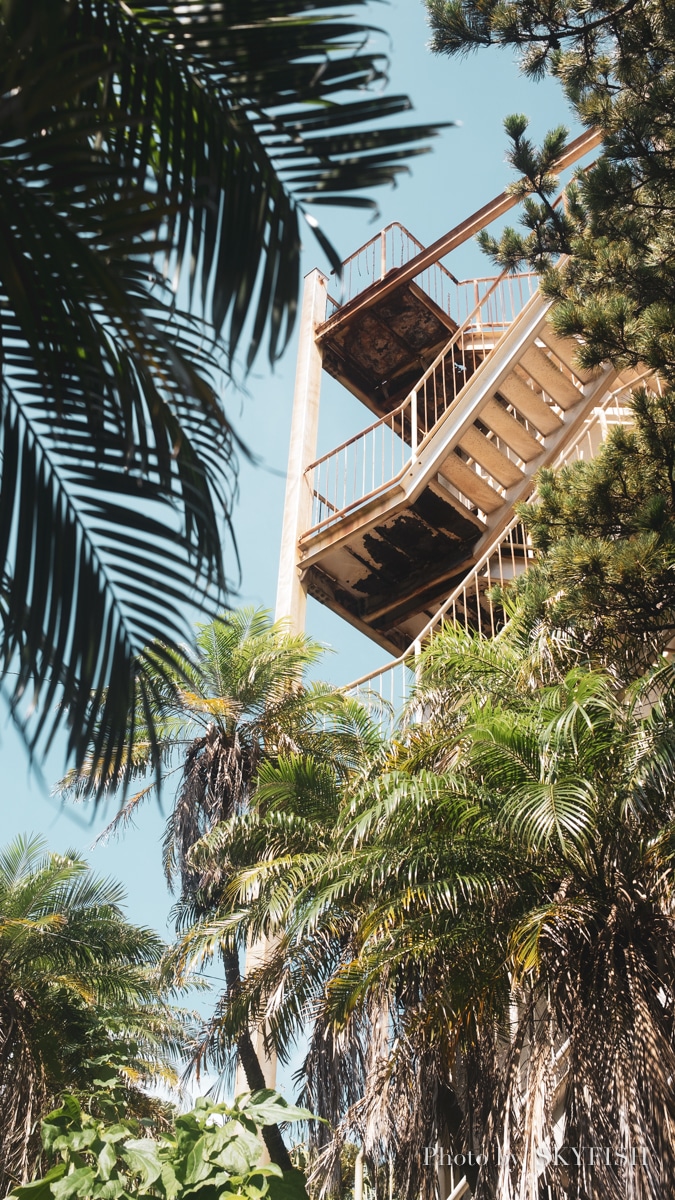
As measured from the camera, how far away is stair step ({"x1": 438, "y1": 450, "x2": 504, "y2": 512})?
12.9m

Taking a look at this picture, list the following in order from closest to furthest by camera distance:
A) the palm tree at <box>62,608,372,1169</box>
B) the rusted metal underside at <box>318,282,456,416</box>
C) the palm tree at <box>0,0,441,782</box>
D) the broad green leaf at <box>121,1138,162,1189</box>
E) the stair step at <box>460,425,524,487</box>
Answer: the palm tree at <box>0,0,441,782</box>, the broad green leaf at <box>121,1138,162,1189</box>, the palm tree at <box>62,608,372,1169</box>, the stair step at <box>460,425,524,487</box>, the rusted metal underside at <box>318,282,456,416</box>

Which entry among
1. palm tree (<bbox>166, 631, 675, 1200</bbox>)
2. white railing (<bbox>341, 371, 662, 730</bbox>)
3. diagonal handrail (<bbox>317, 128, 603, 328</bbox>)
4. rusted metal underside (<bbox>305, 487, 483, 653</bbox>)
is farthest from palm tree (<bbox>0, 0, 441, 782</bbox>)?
rusted metal underside (<bbox>305, 487, 483, 653</bbox>)

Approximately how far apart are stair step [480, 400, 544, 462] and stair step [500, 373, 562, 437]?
0.14m

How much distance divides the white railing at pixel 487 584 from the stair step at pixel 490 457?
541mm

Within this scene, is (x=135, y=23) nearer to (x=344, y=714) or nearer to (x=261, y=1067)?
(x=344, y=714)

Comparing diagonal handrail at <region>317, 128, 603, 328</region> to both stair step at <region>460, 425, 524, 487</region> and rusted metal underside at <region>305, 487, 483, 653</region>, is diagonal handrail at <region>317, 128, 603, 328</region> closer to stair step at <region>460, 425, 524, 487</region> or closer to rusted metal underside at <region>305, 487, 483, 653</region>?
stair step at <region>460, 425, 524, 487</region>

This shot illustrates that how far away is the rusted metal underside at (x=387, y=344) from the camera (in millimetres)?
16203

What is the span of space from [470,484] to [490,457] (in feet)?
1.46

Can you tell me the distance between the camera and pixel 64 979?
1179 centimetres

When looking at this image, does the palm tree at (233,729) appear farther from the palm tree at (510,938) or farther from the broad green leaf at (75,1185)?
the broad green leaf at (75,1185)

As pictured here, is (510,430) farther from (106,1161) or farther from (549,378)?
(106,1161)

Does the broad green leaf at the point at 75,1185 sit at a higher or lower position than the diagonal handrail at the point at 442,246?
lower

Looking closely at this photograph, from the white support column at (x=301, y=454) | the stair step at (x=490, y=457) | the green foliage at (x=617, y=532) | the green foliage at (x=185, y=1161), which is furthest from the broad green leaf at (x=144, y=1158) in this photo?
the stair step at (x=490, y=457)

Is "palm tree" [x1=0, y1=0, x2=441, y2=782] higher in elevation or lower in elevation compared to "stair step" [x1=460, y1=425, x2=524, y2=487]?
lower
